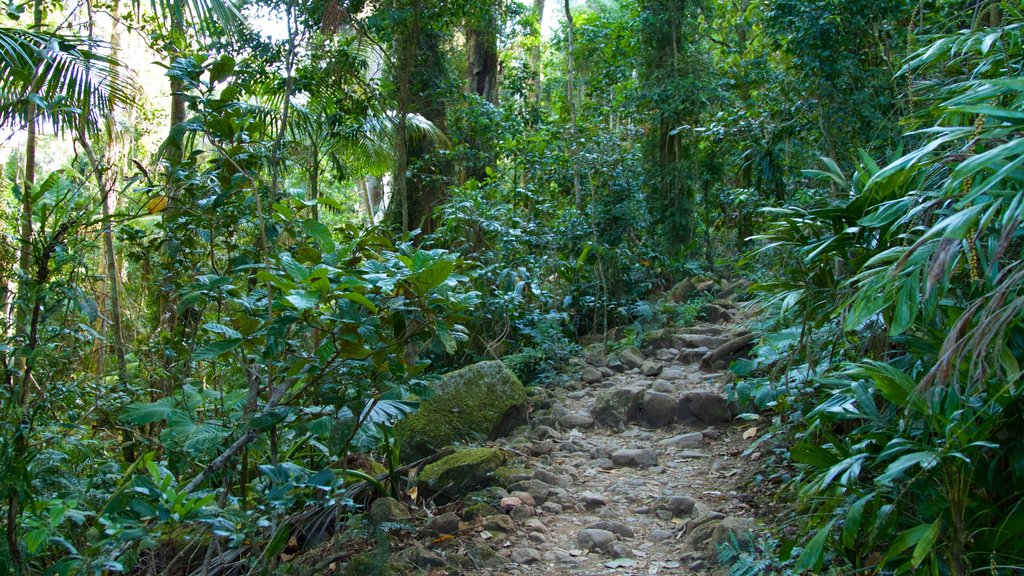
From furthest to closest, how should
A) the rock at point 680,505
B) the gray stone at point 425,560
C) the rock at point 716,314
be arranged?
the rock at point 716,314, the rock at point 680,505, the gray stone at point 425,560

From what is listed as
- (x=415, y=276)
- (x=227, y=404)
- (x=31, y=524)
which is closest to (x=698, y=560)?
(x=415, y=276)

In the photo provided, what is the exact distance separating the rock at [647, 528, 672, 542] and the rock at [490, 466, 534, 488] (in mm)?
874

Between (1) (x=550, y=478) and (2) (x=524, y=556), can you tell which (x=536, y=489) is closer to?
(1) (x=550, y=478)

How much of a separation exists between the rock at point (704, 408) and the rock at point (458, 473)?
1.72 m

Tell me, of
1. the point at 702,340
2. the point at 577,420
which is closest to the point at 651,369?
the point at 702,340

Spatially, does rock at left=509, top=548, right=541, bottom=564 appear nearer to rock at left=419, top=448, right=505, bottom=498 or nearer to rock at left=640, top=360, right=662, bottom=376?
rock at left=419, top=448, right=505, bottom=498

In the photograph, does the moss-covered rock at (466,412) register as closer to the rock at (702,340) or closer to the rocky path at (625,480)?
the rocky path at (625,480)

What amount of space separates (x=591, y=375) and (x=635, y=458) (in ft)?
6.70

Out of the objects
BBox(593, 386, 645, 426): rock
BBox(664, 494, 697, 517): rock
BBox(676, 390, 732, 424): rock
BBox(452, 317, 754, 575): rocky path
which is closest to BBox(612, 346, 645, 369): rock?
BBox(452, 317, 754, 575): rocky path

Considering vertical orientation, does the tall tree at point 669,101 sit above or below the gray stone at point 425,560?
above

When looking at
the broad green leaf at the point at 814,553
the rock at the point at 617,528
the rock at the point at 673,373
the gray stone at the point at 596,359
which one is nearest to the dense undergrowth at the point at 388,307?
the broad green leaf at the point at 814,553

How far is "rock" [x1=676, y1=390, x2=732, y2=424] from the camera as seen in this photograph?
5113mm

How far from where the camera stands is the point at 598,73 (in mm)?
13102

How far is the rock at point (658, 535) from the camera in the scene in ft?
Answer: 11.8
